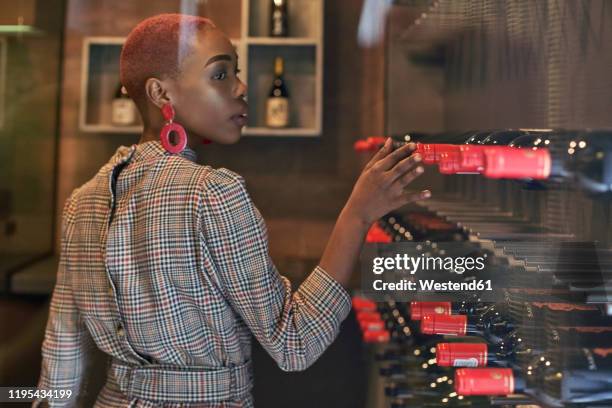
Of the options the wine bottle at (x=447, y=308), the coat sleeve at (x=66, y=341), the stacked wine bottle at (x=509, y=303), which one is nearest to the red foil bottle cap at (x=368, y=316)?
the stacked wine bottle at (x=509, y=303)

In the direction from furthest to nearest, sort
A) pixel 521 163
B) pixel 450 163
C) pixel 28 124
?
pixel 28 124 < pixel 450 163 < pixel 521 163

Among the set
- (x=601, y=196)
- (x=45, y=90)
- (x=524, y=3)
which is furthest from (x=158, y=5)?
(x=601, y=196)

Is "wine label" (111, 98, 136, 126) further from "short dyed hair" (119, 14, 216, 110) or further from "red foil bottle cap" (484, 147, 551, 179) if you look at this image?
"red foil bottle cap" (484, 147, 551, 179)

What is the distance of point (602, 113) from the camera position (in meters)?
0.75

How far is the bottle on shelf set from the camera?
93 cm

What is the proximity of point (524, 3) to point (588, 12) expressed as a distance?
0.13 m

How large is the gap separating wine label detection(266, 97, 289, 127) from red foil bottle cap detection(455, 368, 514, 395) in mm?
395

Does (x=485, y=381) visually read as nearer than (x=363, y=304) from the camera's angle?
Yes

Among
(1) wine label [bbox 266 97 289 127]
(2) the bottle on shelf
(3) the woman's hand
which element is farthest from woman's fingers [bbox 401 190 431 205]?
(2) the bottle on shelf

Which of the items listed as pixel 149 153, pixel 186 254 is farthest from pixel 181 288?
pixel 149 153

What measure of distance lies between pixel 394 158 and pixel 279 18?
0.26 meters

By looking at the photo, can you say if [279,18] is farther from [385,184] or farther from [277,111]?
[385,184]

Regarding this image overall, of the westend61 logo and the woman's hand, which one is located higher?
the woman's hand

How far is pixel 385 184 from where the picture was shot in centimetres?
80
